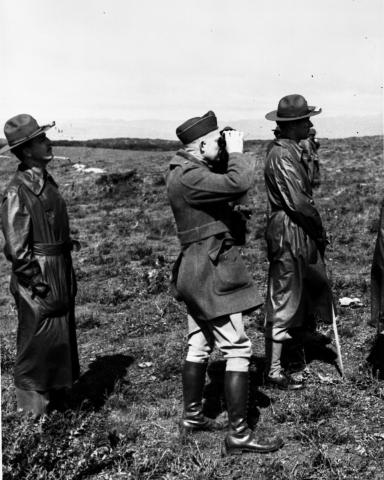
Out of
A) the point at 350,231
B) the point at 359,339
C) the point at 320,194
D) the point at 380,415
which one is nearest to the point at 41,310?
the point at 380,415

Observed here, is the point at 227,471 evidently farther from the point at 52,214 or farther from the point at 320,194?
the point at 320,194

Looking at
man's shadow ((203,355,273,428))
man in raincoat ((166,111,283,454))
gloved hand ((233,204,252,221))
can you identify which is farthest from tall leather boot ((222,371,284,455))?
gloved hand ((233,204,252,221))

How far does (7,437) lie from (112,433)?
773 millimetres

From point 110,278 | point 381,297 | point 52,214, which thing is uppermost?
point 52,214

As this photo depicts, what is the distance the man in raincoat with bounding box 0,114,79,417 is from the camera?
4.84 metres

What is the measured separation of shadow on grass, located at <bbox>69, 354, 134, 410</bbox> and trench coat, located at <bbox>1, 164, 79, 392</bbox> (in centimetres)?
50

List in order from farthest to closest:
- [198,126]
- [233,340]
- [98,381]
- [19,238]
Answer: [98,381], [19,238], [233,340], [198,126]

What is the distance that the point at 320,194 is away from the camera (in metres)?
17.8

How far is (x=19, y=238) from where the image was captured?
4.80 metres

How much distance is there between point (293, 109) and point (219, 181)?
1698 mm

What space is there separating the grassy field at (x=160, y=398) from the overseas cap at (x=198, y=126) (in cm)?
226

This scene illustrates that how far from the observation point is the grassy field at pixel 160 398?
4.32 meters

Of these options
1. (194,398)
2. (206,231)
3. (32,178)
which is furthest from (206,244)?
(32,178)

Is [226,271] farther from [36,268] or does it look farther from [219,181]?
[36,268]
